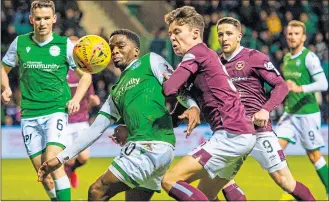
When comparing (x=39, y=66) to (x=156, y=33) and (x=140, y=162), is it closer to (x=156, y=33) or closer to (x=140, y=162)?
(x=140, y=162)

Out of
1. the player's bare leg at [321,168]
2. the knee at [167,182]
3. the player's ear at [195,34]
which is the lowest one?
the player's bare leg at [321,168]

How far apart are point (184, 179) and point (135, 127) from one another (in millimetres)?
549

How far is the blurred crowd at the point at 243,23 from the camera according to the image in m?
18.4

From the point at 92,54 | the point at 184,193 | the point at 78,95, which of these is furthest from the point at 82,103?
the point at 184,193

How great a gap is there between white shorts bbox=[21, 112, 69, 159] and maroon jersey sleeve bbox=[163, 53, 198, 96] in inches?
104

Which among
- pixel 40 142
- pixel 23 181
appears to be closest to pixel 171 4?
pixel 23 181

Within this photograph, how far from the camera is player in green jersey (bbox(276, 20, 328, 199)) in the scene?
10.6 meters

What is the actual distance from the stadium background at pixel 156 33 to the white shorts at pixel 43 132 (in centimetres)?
197

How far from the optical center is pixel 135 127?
6.29m

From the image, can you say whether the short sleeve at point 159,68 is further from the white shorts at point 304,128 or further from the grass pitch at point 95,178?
the white shorts at point 304,128

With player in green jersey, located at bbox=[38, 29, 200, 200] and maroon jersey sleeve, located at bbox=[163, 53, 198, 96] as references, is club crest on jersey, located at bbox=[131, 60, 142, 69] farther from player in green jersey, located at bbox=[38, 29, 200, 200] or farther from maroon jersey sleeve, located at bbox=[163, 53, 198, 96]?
maroon jersey sleeve, located at bbox=[163, 53, 198, 96]

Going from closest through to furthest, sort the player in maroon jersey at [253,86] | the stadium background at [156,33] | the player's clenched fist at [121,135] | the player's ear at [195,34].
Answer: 1. the player's ear at [195,34]
2. the player's clenched fist at [121,135]
3. the player in maroon jersey at [253,86]
4. the stadium background at [156,33]

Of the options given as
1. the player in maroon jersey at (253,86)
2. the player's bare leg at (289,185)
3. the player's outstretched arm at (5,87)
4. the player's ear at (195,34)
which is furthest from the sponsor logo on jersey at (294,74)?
the player's ear at (195,34)

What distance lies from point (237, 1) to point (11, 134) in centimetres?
823
